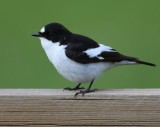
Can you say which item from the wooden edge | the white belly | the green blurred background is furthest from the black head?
→ the green blurred background

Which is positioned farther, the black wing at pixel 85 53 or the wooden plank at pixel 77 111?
the black wing at pixel 85 53

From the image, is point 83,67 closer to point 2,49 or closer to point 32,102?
point 32,102

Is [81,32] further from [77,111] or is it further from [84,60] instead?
[77,111]

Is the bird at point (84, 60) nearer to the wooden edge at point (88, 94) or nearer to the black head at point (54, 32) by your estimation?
the black head at point (54, 32)

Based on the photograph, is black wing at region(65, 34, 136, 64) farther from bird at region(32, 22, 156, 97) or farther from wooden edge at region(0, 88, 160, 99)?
wooden edge at region(0, 88, 160, 99)

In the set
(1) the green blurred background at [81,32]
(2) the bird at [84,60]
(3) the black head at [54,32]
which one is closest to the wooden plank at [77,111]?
(2) the bird at [84,60]
